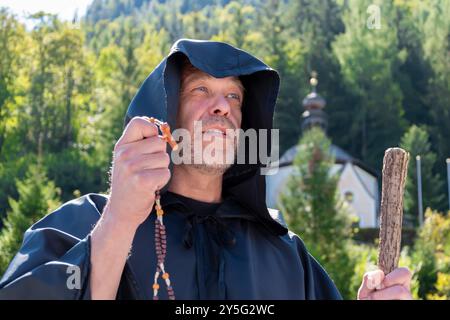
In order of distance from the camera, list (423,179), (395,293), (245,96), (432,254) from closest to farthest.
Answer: (395,293) < (245,96) < (432,254) < (423,179)

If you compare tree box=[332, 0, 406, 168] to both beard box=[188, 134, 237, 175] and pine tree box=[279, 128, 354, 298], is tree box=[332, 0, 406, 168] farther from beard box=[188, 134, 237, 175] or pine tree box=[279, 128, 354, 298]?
beard box=[188, 134, 237, 175]

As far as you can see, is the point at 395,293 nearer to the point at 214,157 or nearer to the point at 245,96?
the point at 214,157

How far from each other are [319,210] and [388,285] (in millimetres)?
30967

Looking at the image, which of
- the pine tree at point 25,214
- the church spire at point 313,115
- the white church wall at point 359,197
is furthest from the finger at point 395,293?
the white church wall at point 359,197

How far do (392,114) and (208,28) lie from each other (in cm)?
2467

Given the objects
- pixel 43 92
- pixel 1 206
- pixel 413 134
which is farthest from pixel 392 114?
pixel 1 206

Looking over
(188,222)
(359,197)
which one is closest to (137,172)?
(188,222)

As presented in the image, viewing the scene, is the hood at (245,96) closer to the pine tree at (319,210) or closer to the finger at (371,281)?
the finger at (371,281)

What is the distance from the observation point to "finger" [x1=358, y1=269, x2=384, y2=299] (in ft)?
11.1

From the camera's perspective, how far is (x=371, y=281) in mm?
3400

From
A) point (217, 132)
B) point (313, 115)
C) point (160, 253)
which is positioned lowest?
point (160, 253)

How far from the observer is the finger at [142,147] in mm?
3127

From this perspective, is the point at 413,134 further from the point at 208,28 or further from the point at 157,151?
the point at 157,151

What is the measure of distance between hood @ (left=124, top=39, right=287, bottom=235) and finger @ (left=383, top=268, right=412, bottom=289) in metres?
0.96
